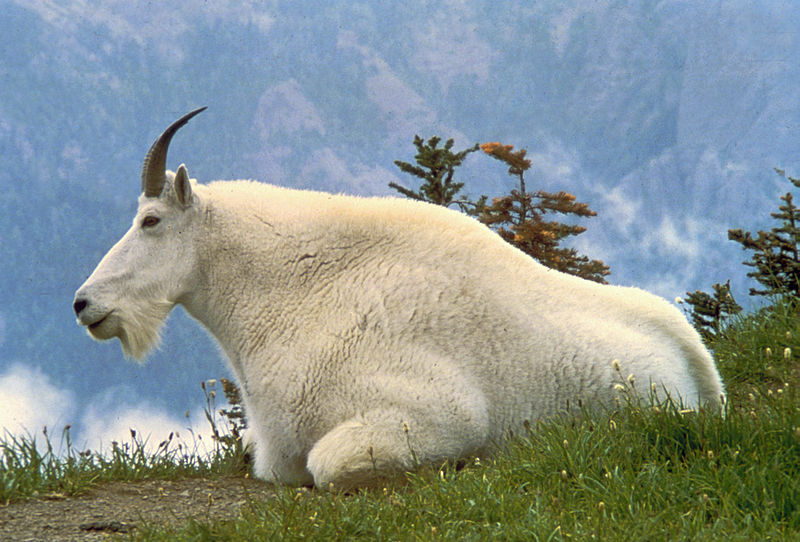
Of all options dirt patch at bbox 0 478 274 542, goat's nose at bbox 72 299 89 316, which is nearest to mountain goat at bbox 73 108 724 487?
goat's nose at bbox 72 299 89 316

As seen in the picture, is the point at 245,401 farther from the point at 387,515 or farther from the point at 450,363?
the point at 387,515

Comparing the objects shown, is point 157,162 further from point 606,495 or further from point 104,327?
point 606,495

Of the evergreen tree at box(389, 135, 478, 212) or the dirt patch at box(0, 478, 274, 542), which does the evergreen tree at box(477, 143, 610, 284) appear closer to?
the evergreen tree at box(389, 135, 478, 212)

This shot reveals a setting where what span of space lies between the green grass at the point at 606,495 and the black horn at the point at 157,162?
311cm

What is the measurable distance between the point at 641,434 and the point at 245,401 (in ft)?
11.2

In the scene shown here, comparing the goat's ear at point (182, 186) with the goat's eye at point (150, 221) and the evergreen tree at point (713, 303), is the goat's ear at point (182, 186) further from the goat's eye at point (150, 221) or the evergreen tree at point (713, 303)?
the evergreen tree at point (713, 303)

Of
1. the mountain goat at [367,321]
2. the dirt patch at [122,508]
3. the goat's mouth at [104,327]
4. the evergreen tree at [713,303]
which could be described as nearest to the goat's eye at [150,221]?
the mountain goat at [367,321]

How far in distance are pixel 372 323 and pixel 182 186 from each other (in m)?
1.97

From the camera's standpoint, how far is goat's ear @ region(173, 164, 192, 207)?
255 inches

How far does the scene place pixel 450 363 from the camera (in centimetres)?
603

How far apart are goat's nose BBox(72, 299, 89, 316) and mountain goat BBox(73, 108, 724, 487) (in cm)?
1

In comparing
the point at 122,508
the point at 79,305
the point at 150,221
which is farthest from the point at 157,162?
the point at 122,508

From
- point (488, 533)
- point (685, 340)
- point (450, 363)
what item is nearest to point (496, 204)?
point (685, 340)

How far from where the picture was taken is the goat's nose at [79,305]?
6.56 meters
